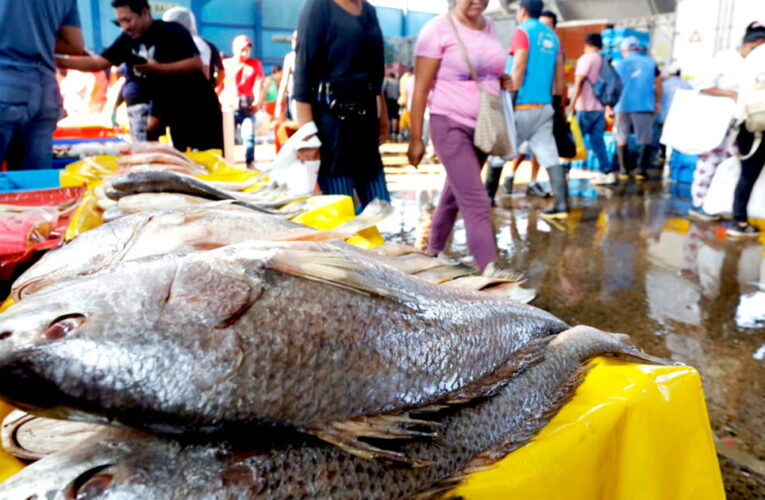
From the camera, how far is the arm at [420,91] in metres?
3.76

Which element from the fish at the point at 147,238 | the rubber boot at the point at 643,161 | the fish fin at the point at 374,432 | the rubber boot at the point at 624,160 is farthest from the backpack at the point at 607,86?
the fish fin at the point at 374,432

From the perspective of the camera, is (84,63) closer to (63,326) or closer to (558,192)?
(63,326)

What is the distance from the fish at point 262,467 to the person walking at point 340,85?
273 centimetres

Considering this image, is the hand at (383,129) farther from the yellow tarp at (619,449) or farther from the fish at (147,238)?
the yellow tarp at (619,449)

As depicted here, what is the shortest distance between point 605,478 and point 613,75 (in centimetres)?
980

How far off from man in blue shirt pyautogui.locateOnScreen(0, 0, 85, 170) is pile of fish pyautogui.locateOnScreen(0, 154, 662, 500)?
11.1 feet

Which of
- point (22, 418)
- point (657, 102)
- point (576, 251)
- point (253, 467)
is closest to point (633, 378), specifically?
point (253, 467)

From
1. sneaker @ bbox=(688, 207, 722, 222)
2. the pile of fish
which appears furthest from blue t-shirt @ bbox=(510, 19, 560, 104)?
the pile of fish

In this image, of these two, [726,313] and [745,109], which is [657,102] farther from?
[726,313]

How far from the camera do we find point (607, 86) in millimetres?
9695

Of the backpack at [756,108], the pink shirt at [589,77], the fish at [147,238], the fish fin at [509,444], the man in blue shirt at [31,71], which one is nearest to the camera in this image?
the fish fin at [509,444]

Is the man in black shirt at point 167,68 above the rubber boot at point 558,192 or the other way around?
above

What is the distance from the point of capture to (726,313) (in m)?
3.92

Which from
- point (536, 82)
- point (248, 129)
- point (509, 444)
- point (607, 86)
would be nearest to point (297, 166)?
point (509, 444)
